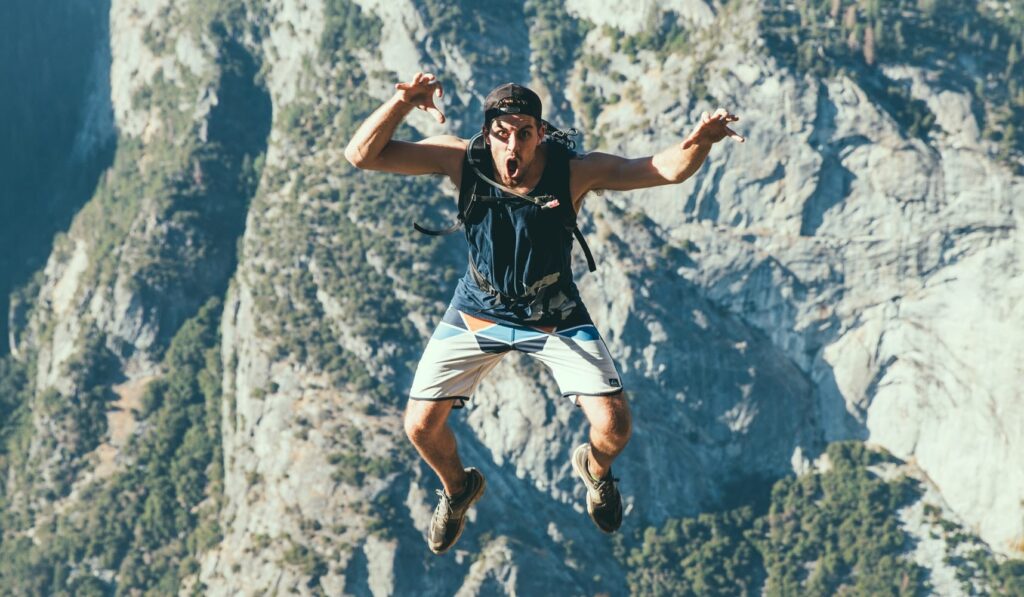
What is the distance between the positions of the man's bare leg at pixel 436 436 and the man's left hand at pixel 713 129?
4.49 meters

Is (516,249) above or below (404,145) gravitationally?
below

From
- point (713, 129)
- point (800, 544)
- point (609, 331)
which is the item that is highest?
point (713, 129)

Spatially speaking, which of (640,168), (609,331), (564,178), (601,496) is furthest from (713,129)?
(609,331)

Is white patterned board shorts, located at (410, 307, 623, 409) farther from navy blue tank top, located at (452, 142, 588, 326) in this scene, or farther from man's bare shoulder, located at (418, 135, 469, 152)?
man's bare shoulder, located at (418, 135, 469, 152)

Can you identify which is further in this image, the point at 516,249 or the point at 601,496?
the point at 601,496

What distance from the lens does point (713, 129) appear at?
658 inches

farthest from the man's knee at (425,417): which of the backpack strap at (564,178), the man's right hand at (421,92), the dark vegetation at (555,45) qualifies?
the dark vegetation at (555,45)

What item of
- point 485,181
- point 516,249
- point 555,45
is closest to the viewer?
point 485,181

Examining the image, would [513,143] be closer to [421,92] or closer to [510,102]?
[510,102]

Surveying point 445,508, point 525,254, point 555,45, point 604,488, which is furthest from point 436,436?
point 555,45

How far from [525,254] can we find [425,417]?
2.37 meters

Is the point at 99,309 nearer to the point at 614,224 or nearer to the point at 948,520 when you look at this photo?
the point at 614,224

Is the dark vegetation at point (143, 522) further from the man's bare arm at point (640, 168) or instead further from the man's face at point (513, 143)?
the man's face at point (513, 143)

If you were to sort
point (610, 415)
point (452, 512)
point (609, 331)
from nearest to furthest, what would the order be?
point (610, 415), point (452, 512), point (609, 331)
